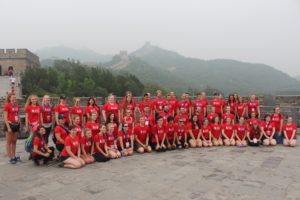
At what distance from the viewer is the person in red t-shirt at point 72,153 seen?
223 inches

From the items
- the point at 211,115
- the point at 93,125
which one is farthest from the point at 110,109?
the point at 211,115

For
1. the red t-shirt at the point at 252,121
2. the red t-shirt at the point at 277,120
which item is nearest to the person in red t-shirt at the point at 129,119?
the red t-shirt at the point at 252,121

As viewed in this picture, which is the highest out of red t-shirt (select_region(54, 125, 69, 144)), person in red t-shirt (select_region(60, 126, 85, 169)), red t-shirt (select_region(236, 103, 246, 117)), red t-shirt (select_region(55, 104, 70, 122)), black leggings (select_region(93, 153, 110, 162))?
red t-shirt (select_region(55, 104, 70, 122))

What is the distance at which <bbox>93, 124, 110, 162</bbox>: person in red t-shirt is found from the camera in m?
6.15

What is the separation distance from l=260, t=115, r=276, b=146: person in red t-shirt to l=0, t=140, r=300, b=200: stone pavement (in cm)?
99

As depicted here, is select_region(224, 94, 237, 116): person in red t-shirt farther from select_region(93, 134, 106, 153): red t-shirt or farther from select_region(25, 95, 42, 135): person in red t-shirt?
select_region(25, 95, 42, 135): person in red t-shirt

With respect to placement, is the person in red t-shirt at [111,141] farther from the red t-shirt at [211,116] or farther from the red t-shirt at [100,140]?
the red t-shirt at [211,116]

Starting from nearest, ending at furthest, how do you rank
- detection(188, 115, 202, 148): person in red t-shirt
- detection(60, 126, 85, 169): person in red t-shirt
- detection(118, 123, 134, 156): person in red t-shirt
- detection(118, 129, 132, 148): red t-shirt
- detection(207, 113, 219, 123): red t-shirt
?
1. detection(60, 126, 85, 169): person in red t-shirt
2. detection(118, 123, 134, 156): person in red t-shirt
3. detection(118, 129, 132, 148): red t-shirt
4. detection(188, 115, 202, 148): person in red t-shirt
5. detection(207, 113, 219, 123): red t-shirt

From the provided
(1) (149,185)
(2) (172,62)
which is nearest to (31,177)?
(1) (149,185)

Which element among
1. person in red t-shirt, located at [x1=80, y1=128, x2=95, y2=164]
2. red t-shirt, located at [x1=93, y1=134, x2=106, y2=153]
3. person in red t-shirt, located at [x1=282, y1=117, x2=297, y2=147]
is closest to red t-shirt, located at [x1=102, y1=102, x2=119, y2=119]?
red t-shirt, located at [x1=93, y1=134, x2=106, y2=153]

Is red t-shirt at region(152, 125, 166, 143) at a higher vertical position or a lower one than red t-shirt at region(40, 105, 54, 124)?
lower

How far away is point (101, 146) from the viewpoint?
6.37 meters

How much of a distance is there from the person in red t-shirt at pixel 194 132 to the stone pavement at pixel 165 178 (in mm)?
1023

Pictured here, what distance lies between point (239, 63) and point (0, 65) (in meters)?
96.0
